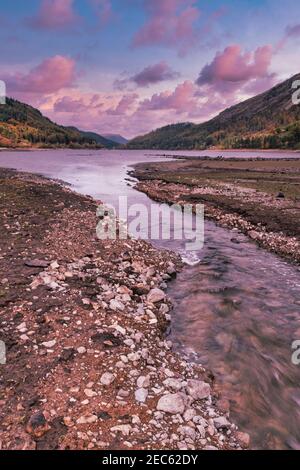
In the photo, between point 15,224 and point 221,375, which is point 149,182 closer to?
point 15,224

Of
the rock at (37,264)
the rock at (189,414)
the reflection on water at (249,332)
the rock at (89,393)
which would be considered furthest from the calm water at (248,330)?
the rock at (37,264)

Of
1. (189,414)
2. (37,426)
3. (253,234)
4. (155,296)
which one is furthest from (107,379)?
(253,234)

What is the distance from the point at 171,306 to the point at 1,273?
24.0ft

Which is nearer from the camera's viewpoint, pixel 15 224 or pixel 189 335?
pixel 189 335

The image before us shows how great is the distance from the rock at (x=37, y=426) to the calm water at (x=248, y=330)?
4.58m

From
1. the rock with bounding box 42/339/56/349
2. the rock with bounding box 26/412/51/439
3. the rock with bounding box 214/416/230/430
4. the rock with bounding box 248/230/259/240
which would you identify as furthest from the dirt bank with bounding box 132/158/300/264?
the rock with bounding box 26/412/51/439

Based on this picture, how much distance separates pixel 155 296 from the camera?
557 inches

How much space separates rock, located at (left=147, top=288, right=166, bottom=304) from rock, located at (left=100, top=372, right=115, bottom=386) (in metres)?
5.42

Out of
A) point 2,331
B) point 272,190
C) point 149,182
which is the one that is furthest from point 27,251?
point 149,182

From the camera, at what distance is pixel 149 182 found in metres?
59.6

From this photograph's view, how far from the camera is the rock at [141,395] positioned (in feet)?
26.5
